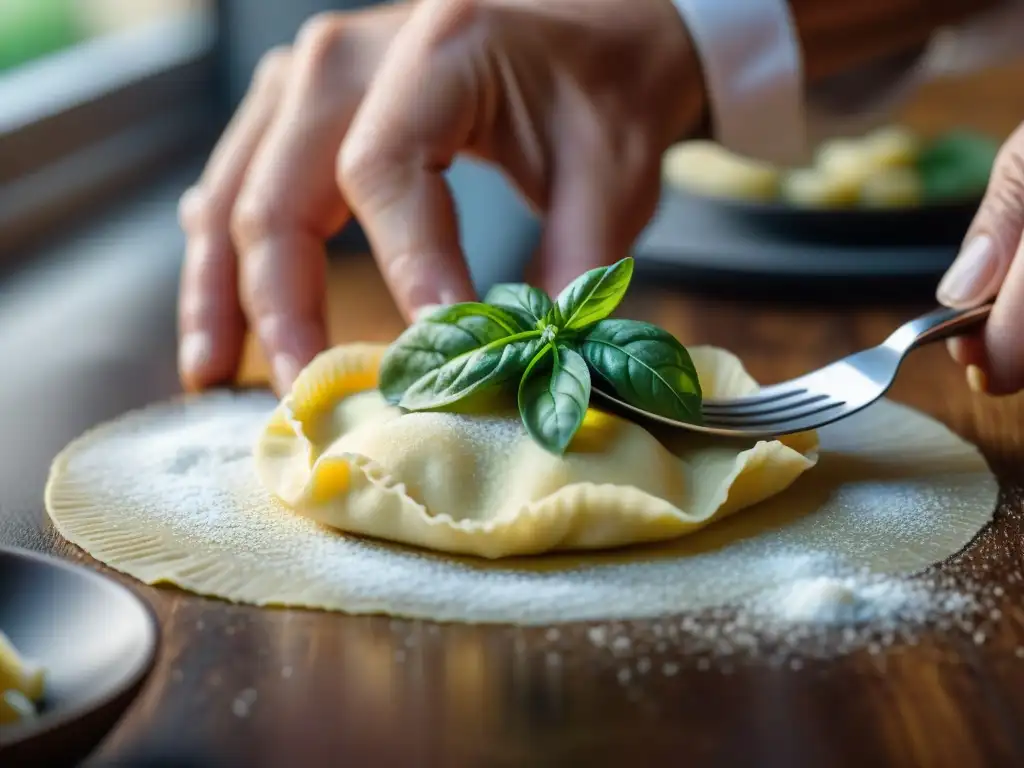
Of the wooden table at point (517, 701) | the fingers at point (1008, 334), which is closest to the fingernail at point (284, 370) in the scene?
the wooden table at point (517, 701)

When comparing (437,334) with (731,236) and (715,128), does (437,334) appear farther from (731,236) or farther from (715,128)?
(731,236)

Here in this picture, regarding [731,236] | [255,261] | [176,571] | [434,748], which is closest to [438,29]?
[255,261]

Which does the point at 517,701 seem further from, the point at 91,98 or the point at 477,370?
the point at 91,98

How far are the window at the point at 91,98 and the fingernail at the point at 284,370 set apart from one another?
99cm

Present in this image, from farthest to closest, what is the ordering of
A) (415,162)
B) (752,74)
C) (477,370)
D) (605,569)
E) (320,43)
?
(752,74), (320,43), (415,162), (477,370), (605,569)

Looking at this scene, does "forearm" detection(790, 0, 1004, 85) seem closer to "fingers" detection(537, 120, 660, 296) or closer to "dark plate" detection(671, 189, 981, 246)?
"dark plate" detection(671, 189, 981, 246)

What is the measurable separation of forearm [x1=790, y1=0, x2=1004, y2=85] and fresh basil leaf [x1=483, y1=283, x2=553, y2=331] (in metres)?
1.11

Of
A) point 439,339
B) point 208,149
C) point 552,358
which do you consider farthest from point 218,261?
point 208,149

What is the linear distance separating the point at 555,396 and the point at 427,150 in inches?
24.1

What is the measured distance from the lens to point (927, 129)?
411cm

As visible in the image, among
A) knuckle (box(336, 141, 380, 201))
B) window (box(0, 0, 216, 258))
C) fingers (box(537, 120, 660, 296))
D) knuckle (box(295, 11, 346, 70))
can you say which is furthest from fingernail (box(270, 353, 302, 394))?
window (box(0, 0, 216, 258))

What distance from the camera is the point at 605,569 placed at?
1.16 m

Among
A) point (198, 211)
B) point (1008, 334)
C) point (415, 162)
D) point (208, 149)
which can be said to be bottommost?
point (208, 149)

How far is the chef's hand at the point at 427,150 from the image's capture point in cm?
171
